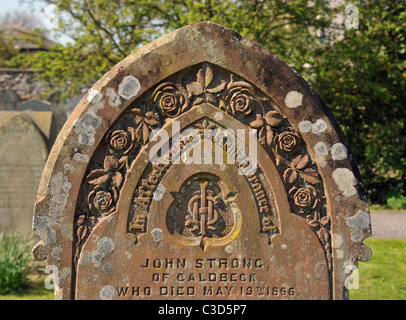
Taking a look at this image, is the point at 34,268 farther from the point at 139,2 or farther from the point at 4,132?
the point at 139,2

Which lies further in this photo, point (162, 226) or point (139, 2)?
point (139, 2)

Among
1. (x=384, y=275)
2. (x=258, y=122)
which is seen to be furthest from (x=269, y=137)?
(x=384, y=275)

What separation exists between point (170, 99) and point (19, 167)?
548 cm

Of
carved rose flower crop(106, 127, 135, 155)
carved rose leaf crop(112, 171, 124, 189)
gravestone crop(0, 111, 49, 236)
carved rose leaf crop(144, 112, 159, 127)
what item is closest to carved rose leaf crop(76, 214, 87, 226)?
carved rose leaf crop(112, 171, 124, 189)

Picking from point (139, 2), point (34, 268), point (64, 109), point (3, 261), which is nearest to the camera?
point (3, 261)

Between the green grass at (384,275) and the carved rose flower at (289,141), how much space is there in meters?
3.84

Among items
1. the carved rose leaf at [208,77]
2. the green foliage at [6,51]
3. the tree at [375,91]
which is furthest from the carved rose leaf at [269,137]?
the green foliage at [6,51]

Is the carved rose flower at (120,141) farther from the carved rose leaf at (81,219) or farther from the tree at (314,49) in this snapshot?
the tree at (314,49)

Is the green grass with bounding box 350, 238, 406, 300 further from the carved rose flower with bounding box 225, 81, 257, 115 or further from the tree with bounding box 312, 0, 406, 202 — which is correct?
the tree with bounding box 312, 0, 406, 202

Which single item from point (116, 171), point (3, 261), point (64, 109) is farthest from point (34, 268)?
point (64, 109)

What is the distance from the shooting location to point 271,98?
129 inches

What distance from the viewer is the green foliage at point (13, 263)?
22.7 feet

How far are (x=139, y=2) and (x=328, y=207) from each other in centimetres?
856

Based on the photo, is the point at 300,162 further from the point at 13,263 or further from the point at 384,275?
the point at 13,263
